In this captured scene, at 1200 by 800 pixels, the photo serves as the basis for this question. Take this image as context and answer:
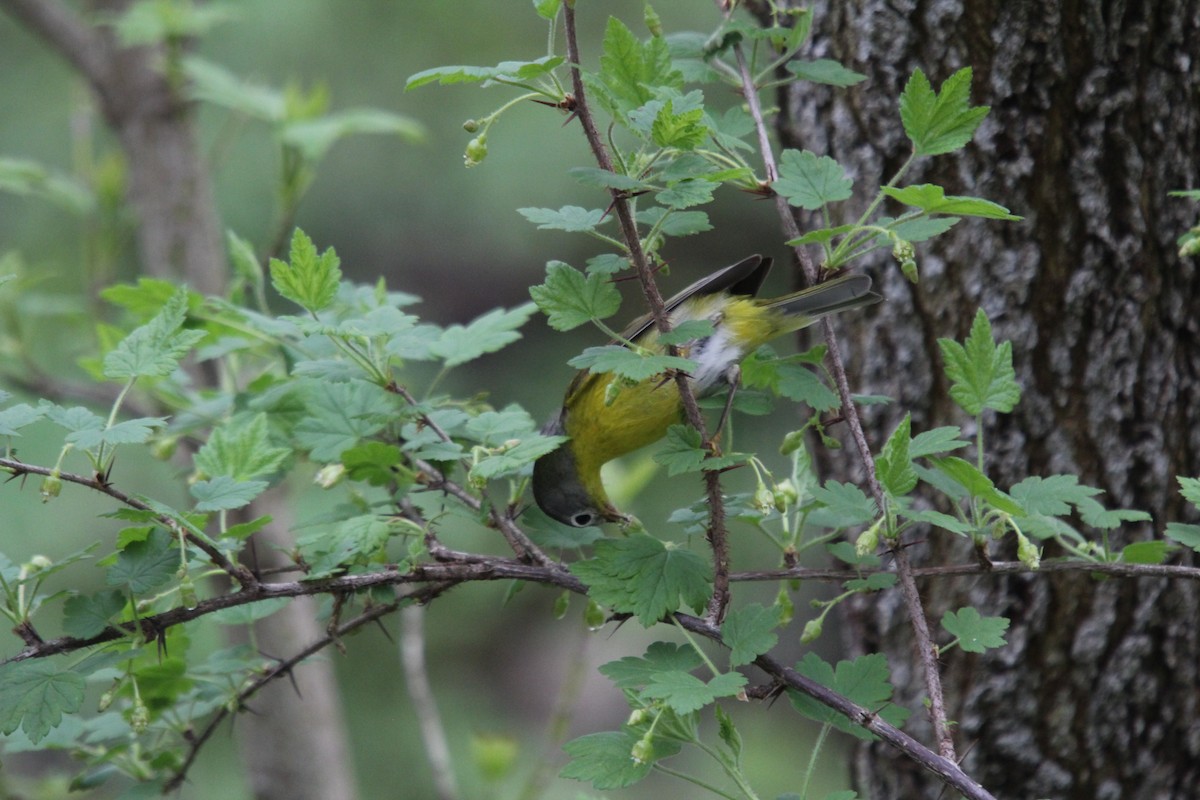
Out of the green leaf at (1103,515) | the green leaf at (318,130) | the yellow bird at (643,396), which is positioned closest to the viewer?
the green leaf at (1103,515)

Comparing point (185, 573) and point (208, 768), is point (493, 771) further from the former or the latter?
point (208, 768)

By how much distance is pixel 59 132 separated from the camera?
8898 mm

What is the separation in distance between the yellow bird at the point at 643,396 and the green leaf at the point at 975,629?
2.88ft

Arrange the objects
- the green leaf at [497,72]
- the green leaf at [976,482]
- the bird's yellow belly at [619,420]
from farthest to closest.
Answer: the bird's yellow belly at [619,420] < the green leaf at [976,482] < the green leaf at [497,72]

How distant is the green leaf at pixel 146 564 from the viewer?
63.9 inches

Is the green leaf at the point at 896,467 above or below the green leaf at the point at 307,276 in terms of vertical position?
below

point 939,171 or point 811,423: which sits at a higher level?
point 939,171

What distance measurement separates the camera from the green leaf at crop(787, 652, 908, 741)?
5.30ft

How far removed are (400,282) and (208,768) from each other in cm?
502

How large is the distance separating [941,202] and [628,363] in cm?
45

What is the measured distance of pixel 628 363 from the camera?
1.47 m

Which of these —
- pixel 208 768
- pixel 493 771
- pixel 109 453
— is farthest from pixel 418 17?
pixel 109 453

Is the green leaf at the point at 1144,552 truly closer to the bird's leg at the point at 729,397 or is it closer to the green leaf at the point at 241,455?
the bird's leg at the point at 729,397

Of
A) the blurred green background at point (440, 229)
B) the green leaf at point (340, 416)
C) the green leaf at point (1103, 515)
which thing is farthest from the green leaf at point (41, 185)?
the blurred green background at point (440, 229)
